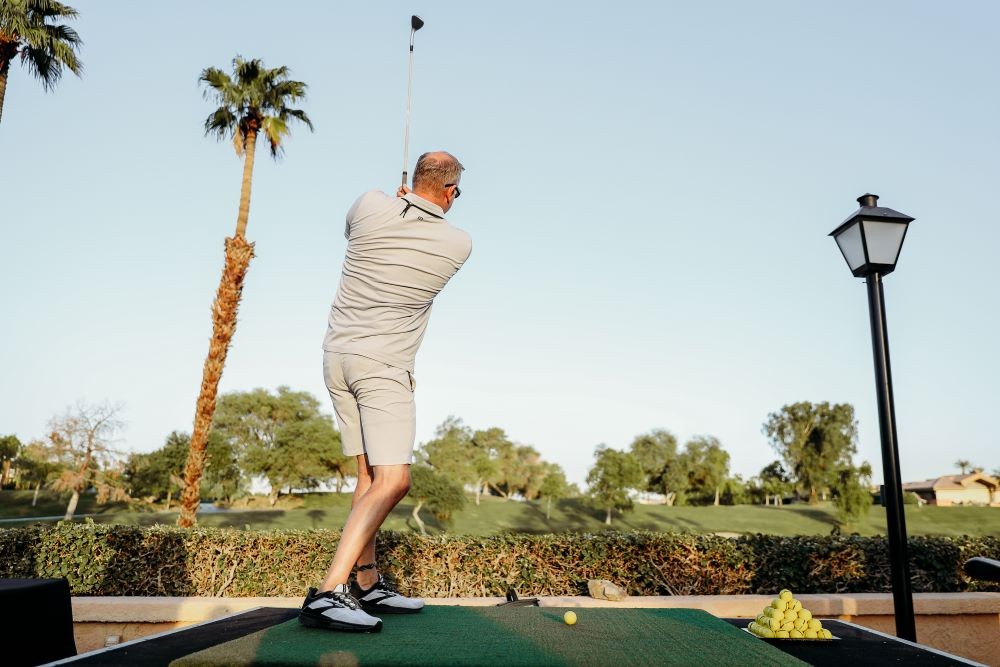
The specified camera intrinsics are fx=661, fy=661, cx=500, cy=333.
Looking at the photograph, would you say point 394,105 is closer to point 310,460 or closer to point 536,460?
point 310,460

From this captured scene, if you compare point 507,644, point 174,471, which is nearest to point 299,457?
point 174,471

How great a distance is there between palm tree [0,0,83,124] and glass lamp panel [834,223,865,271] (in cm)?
1397

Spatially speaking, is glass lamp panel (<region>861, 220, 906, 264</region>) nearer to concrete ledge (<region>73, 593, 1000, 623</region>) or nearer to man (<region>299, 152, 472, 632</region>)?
concrete ledge (<region>73, 593, 1000, 623</region>)

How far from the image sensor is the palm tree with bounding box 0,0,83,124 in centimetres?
1220

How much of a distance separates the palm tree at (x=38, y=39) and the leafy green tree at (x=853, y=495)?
39240mm

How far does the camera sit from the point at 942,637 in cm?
461

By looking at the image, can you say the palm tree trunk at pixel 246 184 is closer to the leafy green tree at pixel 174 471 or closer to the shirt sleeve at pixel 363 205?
the shirt sleeve at pixel 363 205

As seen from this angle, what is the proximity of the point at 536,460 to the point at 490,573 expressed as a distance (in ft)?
226

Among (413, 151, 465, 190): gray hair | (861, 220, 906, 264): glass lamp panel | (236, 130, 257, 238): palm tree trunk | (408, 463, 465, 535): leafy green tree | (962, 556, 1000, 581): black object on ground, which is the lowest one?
(408, 463, 465, 535): leafy green tree

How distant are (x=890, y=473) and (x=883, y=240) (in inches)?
58.7

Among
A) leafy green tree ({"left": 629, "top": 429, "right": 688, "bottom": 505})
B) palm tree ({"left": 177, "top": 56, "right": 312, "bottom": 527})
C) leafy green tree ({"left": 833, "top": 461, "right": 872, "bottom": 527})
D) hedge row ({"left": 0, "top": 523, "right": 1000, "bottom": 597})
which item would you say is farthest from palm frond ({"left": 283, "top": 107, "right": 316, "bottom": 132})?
leafy green tree ({"left": 629, "top": 429, "right": 688, "bottom": 505})

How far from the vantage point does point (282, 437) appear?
47.9 m

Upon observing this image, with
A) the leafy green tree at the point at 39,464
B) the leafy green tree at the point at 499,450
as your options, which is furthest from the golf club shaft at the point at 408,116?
the leafy green tree at the point at 499,450

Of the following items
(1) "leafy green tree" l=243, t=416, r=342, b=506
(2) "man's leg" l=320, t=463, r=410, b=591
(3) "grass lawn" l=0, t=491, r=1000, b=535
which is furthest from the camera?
(1) "leafy green tree" l=243, t=416, r=342, b=506
